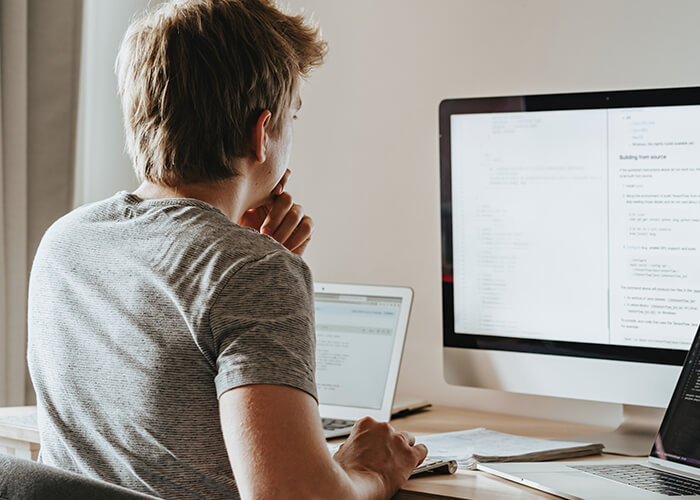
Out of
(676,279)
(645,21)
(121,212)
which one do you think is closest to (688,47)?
(645,21)

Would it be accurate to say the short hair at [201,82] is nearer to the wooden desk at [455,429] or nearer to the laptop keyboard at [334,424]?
the wooden desk at [455,429]

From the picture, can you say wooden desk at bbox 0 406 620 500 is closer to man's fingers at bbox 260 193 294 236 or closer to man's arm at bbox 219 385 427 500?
man's arm at bbox 219 385 427 500

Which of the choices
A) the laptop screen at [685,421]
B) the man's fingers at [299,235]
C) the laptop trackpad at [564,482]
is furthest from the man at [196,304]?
the laptop screen at [685,421]

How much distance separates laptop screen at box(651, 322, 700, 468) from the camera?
43.8 inches

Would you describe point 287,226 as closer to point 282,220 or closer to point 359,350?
point 282,220

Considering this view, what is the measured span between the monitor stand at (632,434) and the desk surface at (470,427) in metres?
0.06

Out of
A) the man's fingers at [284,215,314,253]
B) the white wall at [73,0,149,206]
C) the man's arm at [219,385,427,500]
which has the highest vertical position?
the white wall at [73,0,149,206]

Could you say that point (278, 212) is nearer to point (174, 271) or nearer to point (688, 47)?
point (174, 271)

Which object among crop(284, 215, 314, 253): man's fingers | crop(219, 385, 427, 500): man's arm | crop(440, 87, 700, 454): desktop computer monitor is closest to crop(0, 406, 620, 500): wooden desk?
crop(440, 87, 700, 454): desktop computer monitor

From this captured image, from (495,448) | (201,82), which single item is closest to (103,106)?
(201,82)

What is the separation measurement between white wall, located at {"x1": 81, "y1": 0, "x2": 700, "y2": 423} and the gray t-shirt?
885mm

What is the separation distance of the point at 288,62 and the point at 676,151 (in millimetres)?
628

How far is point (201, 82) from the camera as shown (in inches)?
38.2

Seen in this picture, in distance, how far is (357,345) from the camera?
4.99ft
